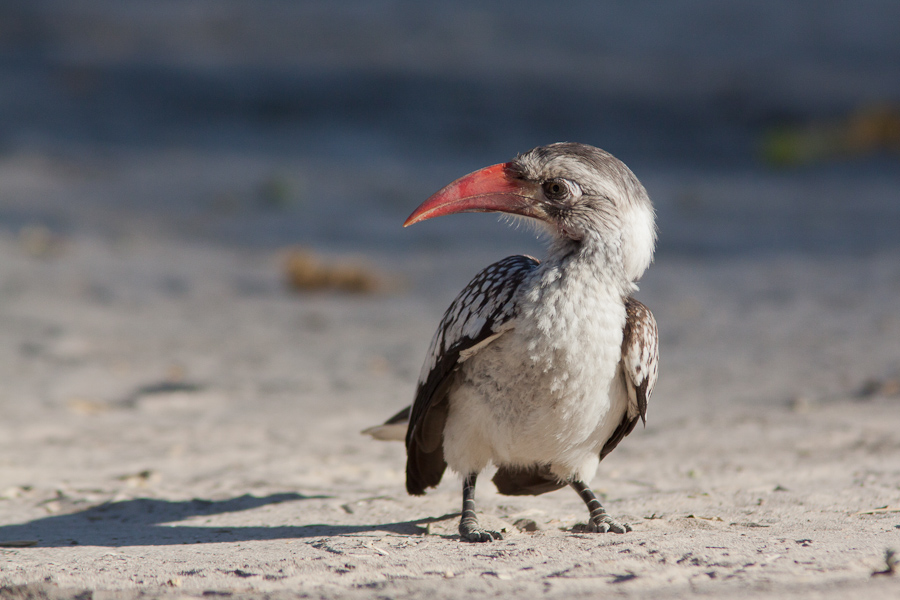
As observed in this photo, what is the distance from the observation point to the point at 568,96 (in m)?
18.3

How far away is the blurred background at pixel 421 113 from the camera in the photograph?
1233 cm

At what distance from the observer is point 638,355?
3.44m

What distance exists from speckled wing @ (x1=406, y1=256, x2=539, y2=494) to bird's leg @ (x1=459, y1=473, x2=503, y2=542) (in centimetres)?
22

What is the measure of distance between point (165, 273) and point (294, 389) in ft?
12.0

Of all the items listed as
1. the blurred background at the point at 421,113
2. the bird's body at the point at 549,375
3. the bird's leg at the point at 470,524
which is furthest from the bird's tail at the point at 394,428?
the blurred background at the point at 421,113

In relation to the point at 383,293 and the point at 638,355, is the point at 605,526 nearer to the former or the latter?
the point at 638,355

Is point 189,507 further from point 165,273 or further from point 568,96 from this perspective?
point 568,96

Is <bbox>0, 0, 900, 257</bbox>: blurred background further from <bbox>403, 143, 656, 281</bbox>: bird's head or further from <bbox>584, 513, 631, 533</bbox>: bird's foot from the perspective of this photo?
<bbox>584, 513, 631, 533</bbox>: bird's foot

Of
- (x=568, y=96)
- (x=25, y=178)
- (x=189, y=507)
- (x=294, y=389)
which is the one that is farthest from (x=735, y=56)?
(x=189, y=507)

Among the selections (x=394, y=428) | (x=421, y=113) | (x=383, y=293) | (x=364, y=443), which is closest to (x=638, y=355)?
(x=394, y=428)

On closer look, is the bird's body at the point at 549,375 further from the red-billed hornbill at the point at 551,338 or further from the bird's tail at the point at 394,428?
the bird's tail at the point at 394,428

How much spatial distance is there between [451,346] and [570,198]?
2.42ft

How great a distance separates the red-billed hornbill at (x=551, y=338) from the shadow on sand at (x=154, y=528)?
1.87ft

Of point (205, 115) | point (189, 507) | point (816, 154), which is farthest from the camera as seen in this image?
point (205, 115)
